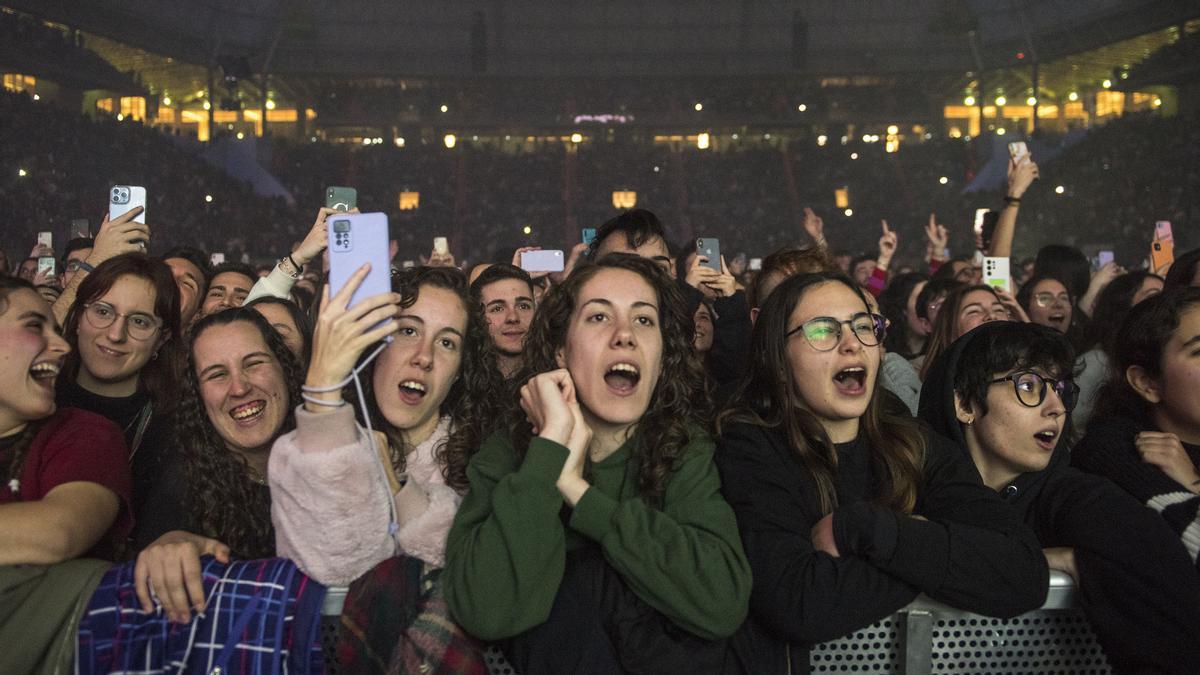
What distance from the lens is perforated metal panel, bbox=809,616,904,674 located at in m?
2.18

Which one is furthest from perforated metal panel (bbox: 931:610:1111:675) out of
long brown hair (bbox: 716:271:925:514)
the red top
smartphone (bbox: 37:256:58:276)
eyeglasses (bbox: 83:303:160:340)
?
smartphone (bbox: 37:256:58:276)

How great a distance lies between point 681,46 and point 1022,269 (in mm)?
32907

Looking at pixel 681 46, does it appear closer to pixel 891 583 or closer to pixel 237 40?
pixel 237 40

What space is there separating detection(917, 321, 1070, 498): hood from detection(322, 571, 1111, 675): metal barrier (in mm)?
497

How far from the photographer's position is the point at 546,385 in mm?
2170

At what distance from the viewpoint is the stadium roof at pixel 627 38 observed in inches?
1599

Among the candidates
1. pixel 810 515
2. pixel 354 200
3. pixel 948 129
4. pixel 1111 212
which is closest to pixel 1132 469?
pixel 810 515

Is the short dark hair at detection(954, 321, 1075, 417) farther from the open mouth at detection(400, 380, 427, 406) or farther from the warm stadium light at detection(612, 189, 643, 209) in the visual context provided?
the warm stadium light at detection(612, 189, 643, 209)

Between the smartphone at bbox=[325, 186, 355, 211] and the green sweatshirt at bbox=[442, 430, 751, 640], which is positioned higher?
the smartphone at bbox=[325, 186, 355, 211]

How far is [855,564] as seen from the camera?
2.08 meters

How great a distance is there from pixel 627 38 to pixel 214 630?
4356cm

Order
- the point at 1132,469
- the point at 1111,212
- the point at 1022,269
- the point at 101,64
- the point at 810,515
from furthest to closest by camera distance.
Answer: the point at 101,64
the point at 1111,212
the point at 1022,269
the point at 1132,469
the point at 810,515

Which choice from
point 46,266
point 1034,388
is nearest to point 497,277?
point 1034,388

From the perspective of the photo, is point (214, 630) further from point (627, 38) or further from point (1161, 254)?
point (627, 38)
